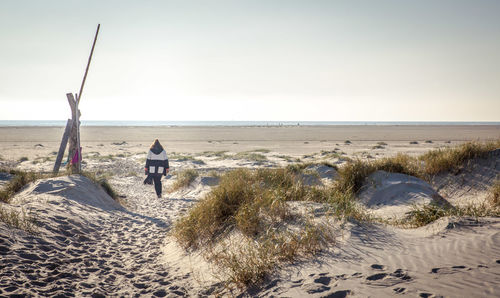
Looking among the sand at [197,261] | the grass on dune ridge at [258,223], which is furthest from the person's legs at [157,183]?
the grass on dune ridge at [258,223]

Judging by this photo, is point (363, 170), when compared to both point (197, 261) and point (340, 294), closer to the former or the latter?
point (197, 261)

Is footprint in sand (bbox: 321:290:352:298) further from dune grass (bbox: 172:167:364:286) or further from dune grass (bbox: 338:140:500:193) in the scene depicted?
dune grass (bbox: 338:140:500:193)

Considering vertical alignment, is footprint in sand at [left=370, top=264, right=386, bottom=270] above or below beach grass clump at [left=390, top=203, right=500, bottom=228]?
below

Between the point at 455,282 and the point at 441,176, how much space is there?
7450 millimetres

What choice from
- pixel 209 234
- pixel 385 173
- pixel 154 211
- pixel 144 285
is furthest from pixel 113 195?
pixel 385 173

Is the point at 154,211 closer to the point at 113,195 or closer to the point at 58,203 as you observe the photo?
the point at 113,195

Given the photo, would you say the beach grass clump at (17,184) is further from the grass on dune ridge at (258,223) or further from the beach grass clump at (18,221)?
the grass on dune ridge at (258,223)

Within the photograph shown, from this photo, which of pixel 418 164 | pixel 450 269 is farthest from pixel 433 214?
pixel 418 164

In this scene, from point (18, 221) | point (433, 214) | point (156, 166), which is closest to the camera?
point (18, 221)

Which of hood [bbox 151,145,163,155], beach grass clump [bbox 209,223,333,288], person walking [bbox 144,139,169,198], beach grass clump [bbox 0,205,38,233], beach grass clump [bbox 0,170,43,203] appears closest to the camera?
beach grass clump [bbox 209,223,333,288]

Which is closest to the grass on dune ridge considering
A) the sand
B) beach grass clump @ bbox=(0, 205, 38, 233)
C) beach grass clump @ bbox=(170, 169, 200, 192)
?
the sand

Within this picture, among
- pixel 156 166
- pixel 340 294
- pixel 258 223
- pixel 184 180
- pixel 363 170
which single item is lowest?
pixel 184 180

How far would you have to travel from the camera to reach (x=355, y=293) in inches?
112

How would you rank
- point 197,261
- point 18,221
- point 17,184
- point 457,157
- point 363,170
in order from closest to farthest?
point 197,261 → point 18,221 → point 17,184 → point 363,170 → point 457,157
